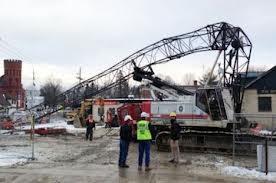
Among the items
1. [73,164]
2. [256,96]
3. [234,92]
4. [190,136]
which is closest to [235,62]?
[234,92]

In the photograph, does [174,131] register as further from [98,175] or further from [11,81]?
[11,81]

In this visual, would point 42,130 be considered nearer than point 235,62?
No

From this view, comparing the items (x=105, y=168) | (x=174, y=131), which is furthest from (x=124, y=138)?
(x=174, y=131)

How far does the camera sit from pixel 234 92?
29.1m

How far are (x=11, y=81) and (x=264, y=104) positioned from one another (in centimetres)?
5469

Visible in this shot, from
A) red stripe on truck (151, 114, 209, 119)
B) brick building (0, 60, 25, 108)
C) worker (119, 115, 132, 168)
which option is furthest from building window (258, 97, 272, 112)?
brick building (0, 60, 25, 108)

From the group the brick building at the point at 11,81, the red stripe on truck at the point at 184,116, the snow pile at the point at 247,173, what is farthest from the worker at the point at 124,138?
the brick building at the point at 11,81

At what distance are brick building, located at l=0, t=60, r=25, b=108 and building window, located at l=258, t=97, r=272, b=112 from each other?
5146cm

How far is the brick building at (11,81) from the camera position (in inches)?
3573

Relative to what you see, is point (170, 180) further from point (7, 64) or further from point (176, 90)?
point (7, 64)

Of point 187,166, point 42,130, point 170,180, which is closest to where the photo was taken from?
point 170,180

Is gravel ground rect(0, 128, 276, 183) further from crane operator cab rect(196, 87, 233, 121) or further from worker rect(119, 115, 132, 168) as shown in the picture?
crane operator cab rect(196, 87, 233, 121)

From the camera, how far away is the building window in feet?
153

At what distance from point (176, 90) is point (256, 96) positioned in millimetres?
18877
